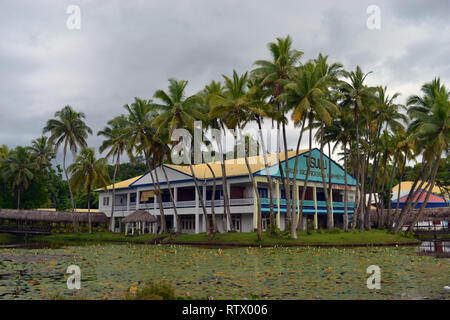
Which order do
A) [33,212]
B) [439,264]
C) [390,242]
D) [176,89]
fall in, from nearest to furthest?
[439,264] → [390,242] → [176,89] → [33,212]

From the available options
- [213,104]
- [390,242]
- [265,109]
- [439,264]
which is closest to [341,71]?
[265,109]

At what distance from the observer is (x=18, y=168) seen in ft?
171

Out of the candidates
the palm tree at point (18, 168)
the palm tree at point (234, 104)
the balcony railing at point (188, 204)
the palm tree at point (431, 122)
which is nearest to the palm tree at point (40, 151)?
the palm tree at point (18, 168)

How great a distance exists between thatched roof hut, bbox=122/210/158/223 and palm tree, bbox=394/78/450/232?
74.9 feet

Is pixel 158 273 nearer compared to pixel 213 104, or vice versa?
pixel 158 273

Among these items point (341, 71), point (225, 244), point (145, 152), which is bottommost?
point (225, 244)

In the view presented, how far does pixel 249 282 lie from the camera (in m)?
12.2

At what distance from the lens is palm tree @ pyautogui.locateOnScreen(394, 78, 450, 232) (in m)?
30.4

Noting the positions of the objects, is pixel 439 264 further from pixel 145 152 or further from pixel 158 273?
pixel 145 152

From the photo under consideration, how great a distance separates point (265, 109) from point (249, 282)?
20.7m

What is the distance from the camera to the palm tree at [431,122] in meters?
30.4

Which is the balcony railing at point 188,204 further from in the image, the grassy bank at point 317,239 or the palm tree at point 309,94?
the palm tree at point 309,94

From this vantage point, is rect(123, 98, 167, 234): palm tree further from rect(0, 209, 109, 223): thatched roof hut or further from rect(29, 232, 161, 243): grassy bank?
rect(0, 209, 109, 223): thatched roof hut

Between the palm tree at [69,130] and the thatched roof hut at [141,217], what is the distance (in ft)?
31.2
